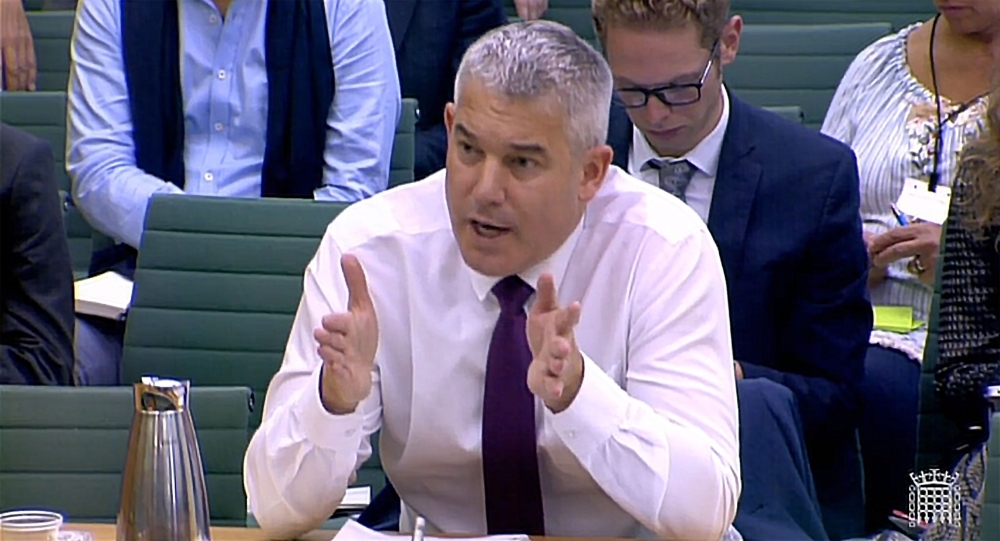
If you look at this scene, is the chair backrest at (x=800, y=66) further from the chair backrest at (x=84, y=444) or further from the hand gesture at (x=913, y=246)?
the chair backrest at (x=84, y=444)

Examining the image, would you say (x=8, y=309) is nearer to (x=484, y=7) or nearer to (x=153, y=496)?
(x=153, y=496)

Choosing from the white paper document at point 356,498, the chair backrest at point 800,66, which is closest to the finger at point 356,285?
the white paper document at point 356,498

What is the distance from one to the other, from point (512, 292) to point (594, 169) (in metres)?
0.20

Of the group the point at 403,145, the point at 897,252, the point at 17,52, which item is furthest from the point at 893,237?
the point at 17,52

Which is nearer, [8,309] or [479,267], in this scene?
[479,267]

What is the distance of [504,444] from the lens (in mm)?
2088

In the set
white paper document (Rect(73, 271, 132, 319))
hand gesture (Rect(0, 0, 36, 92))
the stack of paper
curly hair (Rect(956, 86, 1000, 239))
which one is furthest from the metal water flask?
hand gesture (Rect(0, 0, 36, 92))

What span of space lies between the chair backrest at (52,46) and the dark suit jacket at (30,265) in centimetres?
197

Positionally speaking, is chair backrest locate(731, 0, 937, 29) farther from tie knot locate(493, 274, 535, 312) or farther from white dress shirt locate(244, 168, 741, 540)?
tie knot locate(493, 274, 535, 312)

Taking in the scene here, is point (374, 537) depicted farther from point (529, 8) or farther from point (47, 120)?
point (529, 8)

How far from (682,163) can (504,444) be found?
95 centimetres

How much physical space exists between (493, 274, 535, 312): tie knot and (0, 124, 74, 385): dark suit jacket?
3.51ft

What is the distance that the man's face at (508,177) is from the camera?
203 cm

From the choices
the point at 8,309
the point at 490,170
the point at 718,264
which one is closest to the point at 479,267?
the point at 490,170
